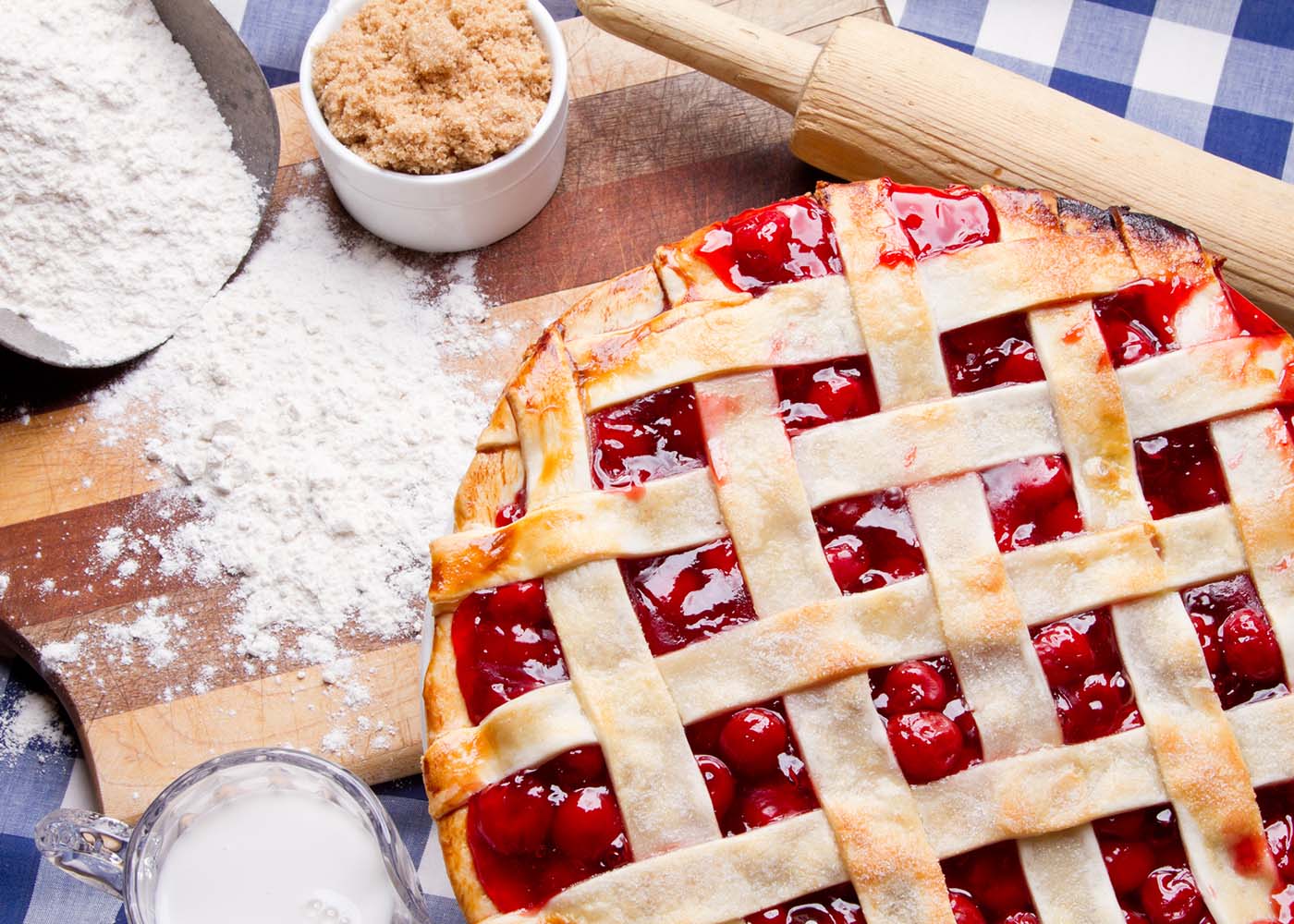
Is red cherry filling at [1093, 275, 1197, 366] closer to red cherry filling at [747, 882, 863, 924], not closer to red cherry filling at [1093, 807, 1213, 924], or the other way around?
red cherry filling at [1093, 807, 1213, 924]

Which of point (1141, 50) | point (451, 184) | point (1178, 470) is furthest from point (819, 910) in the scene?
point (1141, 50)

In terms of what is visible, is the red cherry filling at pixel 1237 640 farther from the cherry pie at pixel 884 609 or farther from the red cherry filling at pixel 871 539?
the red cherry filling at pixel 871 539

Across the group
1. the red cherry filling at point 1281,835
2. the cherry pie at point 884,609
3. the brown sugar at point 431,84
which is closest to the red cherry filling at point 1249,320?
the cherry pie at point 884,609

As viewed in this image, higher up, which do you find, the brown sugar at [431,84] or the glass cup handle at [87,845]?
the brown sugar at [431,84]

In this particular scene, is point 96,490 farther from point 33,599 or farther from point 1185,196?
point 1185,196

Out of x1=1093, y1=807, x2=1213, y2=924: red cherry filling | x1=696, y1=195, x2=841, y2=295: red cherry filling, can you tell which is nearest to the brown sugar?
x1=696, y1=195, x2=841, y2=295: red cherry filling

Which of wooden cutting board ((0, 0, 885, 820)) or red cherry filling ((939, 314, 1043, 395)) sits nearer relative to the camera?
red cherry filling ((939, 314, 1043, 395))
